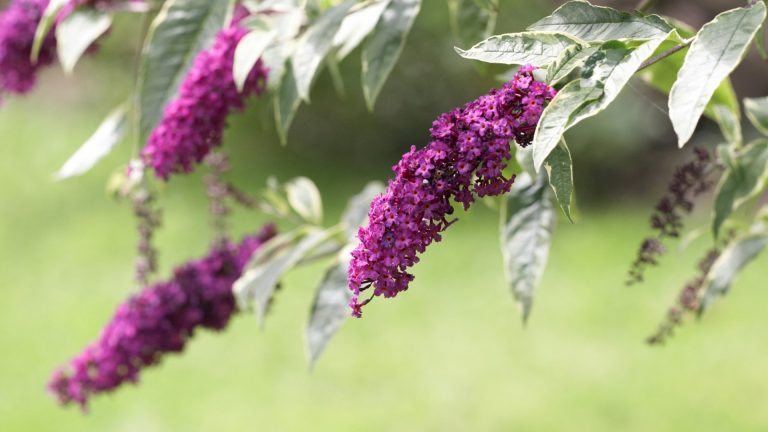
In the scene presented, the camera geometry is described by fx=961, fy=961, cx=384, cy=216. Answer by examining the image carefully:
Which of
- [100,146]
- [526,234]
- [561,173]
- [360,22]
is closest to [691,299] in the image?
[526,234]

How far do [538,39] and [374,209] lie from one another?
17 cm

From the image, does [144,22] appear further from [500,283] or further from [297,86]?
[500,283]

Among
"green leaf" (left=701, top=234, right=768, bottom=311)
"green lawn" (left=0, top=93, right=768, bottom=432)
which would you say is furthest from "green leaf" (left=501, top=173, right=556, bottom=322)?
"green lawn" (left=0, top=93, right=768, bottom=432)

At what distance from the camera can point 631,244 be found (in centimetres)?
398

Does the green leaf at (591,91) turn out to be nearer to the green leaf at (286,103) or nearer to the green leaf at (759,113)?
the green leaf at (286,103)

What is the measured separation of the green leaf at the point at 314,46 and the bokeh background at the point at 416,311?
3.85ft

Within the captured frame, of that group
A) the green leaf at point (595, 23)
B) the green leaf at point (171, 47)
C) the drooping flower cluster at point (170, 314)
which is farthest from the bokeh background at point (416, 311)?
the green leaf at point (595, 23)

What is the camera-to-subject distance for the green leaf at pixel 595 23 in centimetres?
71

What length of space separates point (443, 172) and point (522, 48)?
0.35 feet

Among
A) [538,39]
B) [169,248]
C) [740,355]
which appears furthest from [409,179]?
[169,248]

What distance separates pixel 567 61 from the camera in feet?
2.22

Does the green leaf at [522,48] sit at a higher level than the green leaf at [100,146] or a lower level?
higher

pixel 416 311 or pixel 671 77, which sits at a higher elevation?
pixel 671 77

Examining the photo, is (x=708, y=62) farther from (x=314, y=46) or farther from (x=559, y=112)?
(x=314, y=46)
